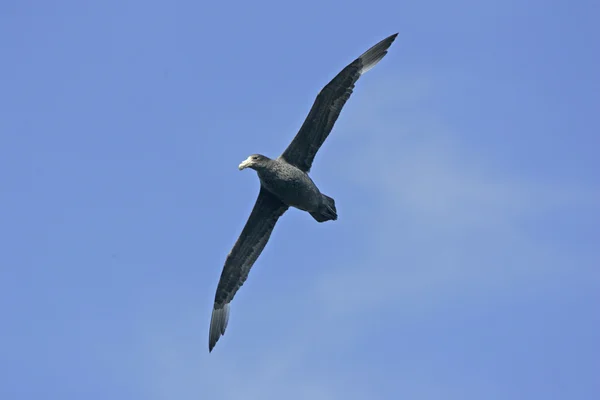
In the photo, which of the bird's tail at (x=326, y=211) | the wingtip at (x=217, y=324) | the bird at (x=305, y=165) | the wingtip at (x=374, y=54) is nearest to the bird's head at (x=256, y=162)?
the bird at (x=305, y=165)

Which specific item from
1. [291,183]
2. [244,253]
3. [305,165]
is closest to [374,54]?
[305,165]

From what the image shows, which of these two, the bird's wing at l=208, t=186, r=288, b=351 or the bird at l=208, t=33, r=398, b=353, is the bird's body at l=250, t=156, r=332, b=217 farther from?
the bird's wing at l=208, t=186, r=288, b=351

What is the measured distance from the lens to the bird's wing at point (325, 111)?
78.0 feet

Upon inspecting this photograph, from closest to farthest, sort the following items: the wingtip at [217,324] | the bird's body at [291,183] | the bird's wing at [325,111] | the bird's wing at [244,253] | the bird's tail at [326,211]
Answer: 1. the bird's body at [291,183]
2. the bird's wing at [325,111]
3. the bird's tail at [326,211]
4. the bird's wing at [244,253]
5. the wingtip at [217,324]

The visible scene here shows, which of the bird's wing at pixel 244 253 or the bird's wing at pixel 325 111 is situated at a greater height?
the bird's wing at pixel 325 111

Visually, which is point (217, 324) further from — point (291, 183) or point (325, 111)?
point (325, 111)

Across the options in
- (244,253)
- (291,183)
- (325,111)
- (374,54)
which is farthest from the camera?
(244,253)

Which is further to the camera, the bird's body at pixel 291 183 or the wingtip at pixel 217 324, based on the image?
the wingtip at pixel 217 324

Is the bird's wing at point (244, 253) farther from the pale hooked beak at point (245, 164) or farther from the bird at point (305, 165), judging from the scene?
the pale hooked beak at point (245, 164)

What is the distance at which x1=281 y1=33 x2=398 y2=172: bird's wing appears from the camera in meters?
23.8

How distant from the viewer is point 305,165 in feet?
79.7

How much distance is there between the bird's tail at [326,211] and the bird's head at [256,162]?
1552 mm

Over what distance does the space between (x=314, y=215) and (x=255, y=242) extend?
1.92 meters

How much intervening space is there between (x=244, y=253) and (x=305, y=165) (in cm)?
288
